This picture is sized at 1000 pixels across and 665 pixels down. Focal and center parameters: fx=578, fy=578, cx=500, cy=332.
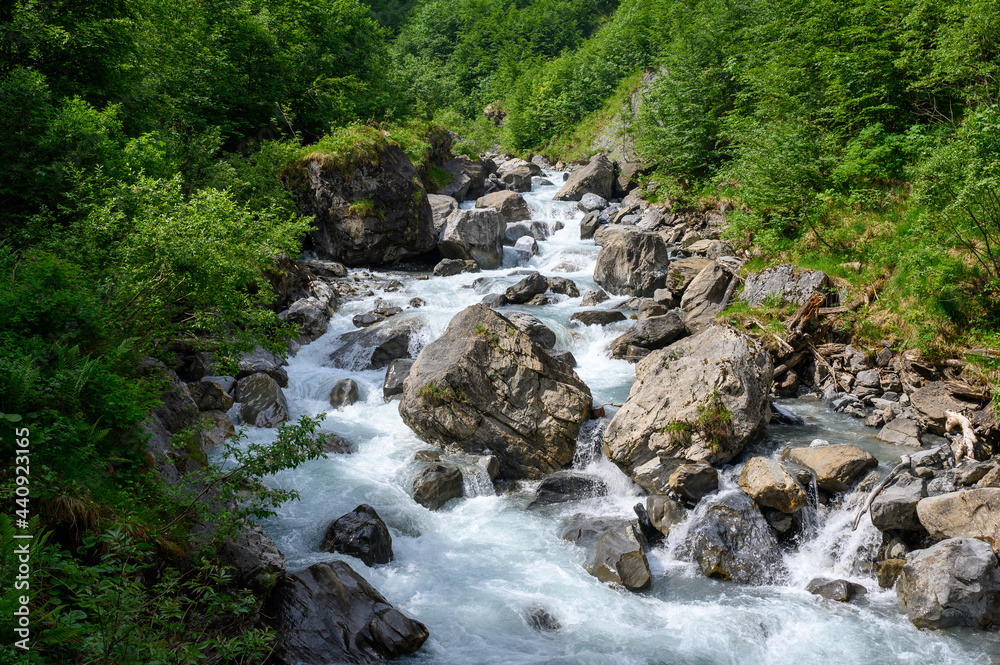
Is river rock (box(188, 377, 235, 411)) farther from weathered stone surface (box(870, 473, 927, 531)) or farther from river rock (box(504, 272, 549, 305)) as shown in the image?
weathered stone surface (box(870, 473, 927, 531))

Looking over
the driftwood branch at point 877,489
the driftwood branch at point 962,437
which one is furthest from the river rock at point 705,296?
the driftwood branch at point 877,489

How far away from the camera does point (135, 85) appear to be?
14.6 meters

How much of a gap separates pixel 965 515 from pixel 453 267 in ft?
60.9

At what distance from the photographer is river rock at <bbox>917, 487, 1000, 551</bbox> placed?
8.45 meters

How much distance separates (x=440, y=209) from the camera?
27.3 metres

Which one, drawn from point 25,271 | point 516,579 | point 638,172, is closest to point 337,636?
point 516,579

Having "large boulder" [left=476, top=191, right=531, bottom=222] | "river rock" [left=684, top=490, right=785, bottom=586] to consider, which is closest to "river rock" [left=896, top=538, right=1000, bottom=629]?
"river rock" [left=684, top=490, right=785, bottom=586]

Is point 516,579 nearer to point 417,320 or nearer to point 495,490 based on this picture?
point 495,490

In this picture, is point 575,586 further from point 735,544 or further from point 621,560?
point 735,544

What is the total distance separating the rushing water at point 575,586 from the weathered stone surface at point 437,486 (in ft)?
0.58

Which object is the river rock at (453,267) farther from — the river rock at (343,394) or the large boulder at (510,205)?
the river rock at (343,394)

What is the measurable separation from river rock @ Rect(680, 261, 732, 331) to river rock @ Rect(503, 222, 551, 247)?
9.99 meters

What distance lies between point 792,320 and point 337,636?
13277 mm

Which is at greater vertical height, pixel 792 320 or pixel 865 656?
pixel 792 320
